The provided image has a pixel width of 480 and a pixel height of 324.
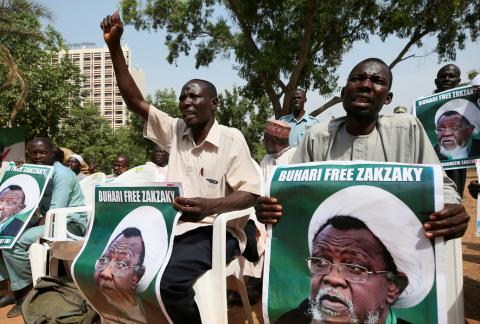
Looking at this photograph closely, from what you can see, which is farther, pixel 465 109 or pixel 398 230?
pixel 465 109

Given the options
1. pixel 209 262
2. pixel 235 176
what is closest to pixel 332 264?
pixel 209 262

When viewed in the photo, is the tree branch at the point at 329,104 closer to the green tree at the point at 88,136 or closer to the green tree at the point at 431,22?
the green tree at the point at 431,22

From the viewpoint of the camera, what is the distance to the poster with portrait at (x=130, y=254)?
222 centimetres

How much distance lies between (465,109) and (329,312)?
236cm

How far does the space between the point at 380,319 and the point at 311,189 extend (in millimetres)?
575

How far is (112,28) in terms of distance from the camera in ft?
8.82

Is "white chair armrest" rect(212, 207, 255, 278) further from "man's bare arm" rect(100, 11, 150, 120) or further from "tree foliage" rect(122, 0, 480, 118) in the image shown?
"tree foliage" rect(122, 0, 480, 118)

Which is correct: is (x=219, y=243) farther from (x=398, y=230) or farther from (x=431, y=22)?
(x=431, y=22)

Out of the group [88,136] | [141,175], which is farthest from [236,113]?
[141,175]

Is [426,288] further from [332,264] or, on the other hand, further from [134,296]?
[134,296]

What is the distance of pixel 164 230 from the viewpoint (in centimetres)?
227

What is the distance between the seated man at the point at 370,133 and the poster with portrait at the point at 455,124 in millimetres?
1452

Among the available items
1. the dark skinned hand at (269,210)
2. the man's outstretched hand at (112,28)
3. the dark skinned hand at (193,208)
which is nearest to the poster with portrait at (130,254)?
the dark skinned hand at (193,208)

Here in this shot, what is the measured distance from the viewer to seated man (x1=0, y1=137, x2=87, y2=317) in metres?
3.58
